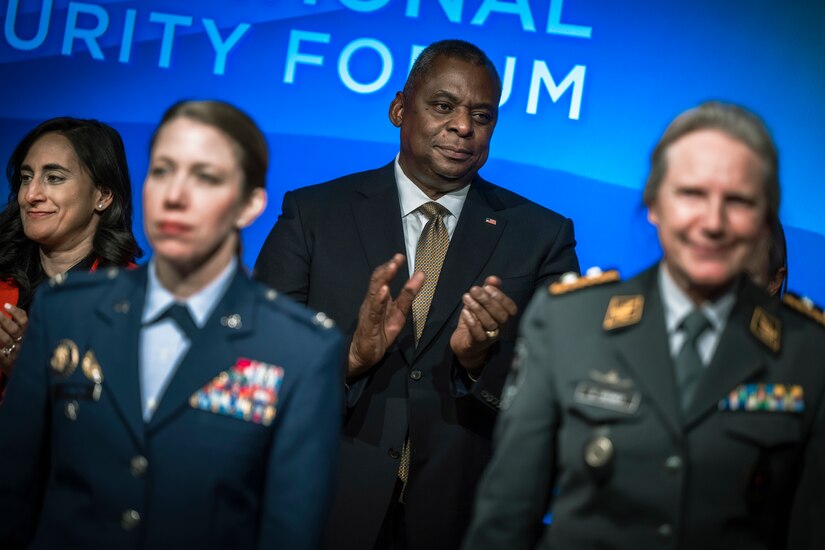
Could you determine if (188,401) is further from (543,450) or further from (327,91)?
(327,91)

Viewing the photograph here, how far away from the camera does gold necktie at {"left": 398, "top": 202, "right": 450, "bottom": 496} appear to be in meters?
3.27

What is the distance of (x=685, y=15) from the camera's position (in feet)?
14.6

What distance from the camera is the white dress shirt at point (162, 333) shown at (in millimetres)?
2146

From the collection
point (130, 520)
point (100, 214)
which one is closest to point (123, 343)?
point (130, 520)

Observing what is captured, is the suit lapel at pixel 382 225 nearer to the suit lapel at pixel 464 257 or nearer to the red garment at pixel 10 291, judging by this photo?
the suit lapel at pixel 464 257

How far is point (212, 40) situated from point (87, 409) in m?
2.89

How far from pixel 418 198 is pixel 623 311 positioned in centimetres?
142

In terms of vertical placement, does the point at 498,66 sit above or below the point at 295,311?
above

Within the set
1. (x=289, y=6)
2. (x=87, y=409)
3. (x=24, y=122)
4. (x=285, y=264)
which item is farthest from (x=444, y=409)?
(x=24, y=122)

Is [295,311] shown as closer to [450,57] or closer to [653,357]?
[653,357]

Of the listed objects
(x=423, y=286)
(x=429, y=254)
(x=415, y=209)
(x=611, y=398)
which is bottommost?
(x=611, y=398)

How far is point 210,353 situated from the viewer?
7.06ft

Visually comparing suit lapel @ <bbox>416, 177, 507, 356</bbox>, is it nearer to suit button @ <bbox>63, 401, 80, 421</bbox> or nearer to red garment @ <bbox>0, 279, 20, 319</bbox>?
suit button @ <bbox>63, 401, 80, 421</bbox>

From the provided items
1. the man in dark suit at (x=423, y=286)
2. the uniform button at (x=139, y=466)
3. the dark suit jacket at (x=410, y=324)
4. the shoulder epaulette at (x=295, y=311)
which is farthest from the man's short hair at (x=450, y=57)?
the uniform button at (x=139, y=466)
